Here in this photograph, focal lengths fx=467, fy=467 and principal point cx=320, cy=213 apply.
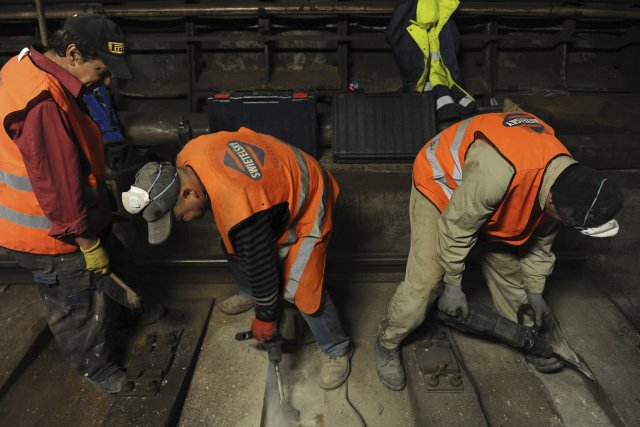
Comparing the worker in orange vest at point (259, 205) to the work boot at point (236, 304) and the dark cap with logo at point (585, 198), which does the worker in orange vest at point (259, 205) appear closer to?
the work boot at point (236, 304)

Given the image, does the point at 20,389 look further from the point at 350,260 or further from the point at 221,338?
the point at 350,260

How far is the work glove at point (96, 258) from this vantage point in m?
2.53

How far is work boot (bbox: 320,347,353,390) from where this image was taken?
296 centimetres

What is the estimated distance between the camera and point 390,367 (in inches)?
118

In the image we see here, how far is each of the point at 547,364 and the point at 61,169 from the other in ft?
9.93

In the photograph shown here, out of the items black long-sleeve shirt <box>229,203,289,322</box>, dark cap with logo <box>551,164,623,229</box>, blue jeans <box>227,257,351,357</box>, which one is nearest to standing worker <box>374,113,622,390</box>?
dark cap with logo <box>551,164,623,229</box>

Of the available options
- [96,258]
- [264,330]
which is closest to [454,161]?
[264,330]

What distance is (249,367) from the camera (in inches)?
124

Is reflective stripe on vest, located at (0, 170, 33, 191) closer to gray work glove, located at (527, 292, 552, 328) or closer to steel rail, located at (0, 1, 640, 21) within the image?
gray work glove, located at (527, 292, 552, 328)

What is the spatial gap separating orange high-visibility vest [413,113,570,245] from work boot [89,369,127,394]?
7.17 ft

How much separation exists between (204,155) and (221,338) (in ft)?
5.36

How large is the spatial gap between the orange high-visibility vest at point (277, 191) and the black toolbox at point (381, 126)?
3.91 ft

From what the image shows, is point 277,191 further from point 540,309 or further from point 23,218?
point 540,309

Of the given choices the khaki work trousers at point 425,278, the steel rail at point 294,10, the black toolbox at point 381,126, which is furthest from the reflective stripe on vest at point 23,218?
the steel rail at point 294,10
